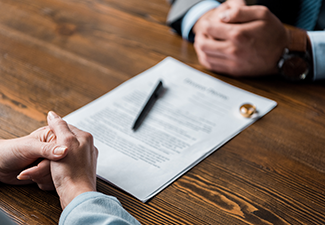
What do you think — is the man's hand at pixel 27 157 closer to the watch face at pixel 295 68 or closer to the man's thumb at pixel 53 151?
the man's thumb at pixel 53 151

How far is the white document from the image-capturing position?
594 millimetres

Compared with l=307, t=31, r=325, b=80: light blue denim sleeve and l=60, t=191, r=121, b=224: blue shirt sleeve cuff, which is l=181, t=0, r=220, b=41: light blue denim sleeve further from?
l=60, t=191, r=121, b=224: blue shirt sleeve cuff

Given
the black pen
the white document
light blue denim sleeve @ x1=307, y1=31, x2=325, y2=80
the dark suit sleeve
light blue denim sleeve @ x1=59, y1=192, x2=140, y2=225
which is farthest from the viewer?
the dark suit sleeve

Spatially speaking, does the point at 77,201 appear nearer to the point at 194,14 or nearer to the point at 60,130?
the point at 60,130

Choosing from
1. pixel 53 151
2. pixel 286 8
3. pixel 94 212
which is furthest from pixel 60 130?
pixel 286 8

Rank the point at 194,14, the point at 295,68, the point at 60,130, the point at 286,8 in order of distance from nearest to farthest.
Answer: the point at 60,130, the point at 295,68, the point at 194,14, the point at 286,8

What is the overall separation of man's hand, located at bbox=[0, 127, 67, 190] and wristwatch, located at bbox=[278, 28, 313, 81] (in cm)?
66

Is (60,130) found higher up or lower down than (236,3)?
lower down

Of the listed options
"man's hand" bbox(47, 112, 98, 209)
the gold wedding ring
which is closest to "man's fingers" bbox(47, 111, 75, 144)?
"man's hand" bbox(47, 112, 98, 209)

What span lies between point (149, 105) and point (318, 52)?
1.73 ft

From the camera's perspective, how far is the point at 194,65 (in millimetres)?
944

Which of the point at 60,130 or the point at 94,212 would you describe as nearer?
the point at 94,212

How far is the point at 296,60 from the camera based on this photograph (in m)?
0.87

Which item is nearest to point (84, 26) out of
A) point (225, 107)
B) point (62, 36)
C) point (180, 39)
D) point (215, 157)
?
point (62, 36)
